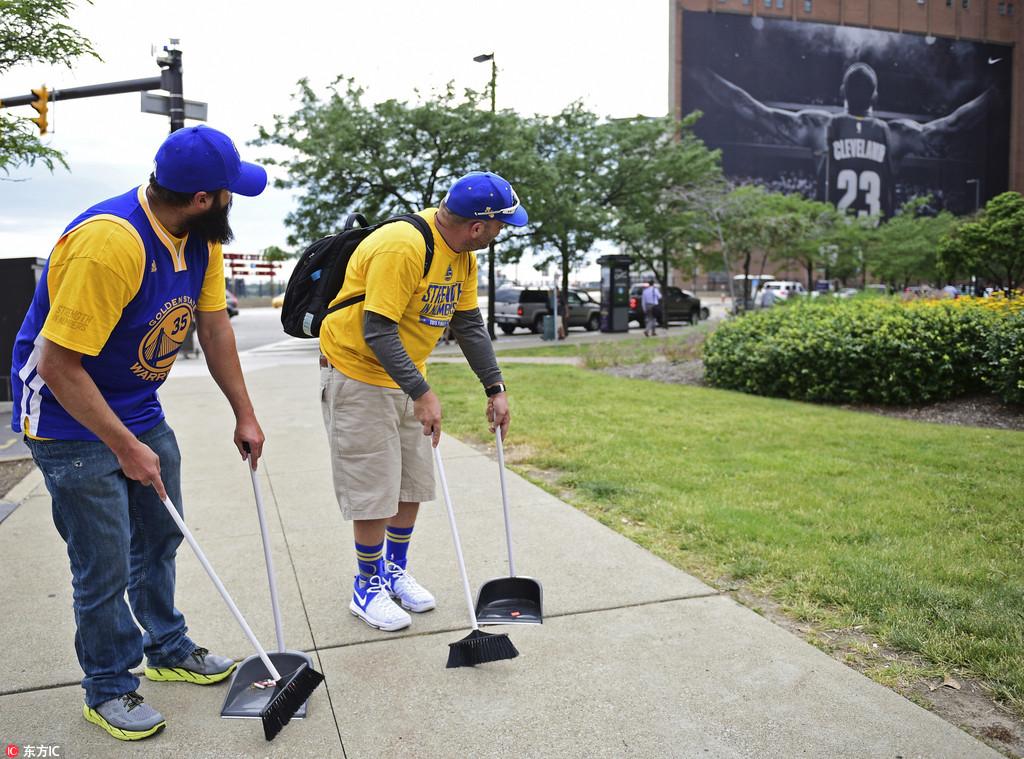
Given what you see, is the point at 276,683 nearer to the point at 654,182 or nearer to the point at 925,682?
the point at 925,682

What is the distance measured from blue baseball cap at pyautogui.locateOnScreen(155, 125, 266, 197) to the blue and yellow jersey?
0.14 m

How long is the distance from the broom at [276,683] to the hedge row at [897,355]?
28.0 feet

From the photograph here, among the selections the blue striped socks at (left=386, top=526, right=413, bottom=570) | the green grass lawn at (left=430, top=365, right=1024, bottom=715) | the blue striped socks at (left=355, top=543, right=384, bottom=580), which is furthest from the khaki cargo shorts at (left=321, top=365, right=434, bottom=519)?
the green grass lawn at (left=430, top=365, right=1024, bottom=715)

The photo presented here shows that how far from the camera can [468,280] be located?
3.64m

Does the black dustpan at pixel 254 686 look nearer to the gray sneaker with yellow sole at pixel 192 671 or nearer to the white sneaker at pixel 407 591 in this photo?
the gray sneaker with yellow sole at pixel 192 671

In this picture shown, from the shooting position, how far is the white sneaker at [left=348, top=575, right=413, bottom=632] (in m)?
3.54

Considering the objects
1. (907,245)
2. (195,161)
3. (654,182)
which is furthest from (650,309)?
(907,245)

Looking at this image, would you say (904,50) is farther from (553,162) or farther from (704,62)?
(553,162)

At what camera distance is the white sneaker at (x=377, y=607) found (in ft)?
11.6

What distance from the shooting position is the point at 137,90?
13273 mm

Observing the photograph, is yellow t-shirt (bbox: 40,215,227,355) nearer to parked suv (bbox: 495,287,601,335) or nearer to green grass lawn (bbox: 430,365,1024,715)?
green grass lawn (bbox: 430,365,1024,715)

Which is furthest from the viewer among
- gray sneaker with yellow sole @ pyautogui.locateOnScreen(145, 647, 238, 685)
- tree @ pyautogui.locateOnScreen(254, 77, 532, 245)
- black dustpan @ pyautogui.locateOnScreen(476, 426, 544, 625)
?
tree @ pyautogui.locateOnScreen(254, 77, 532, 245)

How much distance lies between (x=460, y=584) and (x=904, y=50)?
93.9 meters

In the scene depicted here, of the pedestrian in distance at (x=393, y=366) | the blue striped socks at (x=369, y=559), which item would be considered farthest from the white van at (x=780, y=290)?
the blue striped socks at (x=369, y=559)
